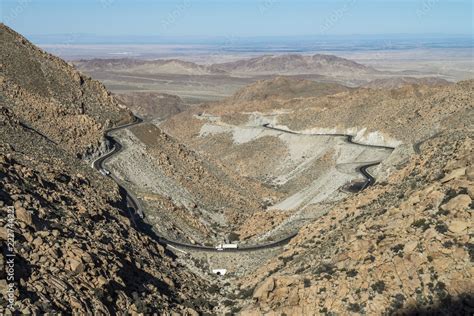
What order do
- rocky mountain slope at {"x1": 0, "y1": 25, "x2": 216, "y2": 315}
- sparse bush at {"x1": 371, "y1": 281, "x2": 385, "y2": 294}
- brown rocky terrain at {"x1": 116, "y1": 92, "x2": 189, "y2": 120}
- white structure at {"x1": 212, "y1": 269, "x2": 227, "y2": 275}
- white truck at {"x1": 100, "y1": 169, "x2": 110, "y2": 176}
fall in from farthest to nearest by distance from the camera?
brown rocky terrain at {"x1": 116, "y1": 92, "x2": 189, "y2": 120} < white truck at {"x1": 100, "y1": 169, "x2": 110, "y2": 176} < white structure at {"x1": 212, "y1": 269, "x2": 227, "y2": 275} < sparse bush at {"x1": 371, "y1": 281, "x2": 385, "y2": 294} < rocky mountain slope at {"x1": 0, "y1": 25, "x2": 216, "y2": 315}

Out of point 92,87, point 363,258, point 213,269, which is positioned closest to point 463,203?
point 363,258

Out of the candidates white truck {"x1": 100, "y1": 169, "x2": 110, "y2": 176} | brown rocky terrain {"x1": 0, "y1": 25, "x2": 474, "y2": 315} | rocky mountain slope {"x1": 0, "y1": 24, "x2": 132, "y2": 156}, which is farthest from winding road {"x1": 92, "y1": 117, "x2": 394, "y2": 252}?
Result: rocky mountain slope {"x1": 0, "y1": 24, "x2": 132, "y2": 156}

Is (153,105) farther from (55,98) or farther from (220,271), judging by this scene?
(220,271)

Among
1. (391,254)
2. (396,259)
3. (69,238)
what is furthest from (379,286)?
(69,238)

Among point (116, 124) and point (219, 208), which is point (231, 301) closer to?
point (219, 208)

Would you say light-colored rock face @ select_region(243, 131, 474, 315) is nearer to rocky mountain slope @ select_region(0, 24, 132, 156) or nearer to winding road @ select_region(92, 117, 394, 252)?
winding road @ select_region(92, 117, 394, 252)

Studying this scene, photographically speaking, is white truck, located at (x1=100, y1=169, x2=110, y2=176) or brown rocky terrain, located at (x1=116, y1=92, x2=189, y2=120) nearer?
white truck, located at (x1=100, y1=169, x2=110, y2=176)

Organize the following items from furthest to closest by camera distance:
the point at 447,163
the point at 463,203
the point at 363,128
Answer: the point at 363,128, the point at 447,163, the point at 463,203

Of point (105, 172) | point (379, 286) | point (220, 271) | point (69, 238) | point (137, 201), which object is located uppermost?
point (69, 238)
